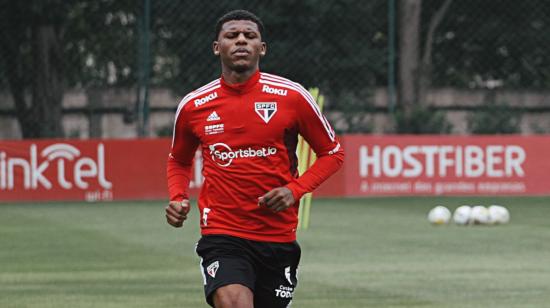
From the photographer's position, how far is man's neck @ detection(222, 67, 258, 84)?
7.34 meters

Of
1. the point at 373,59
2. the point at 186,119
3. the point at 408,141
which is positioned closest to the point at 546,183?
the point at 408,141

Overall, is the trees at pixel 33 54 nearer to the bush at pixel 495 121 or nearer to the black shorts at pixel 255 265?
the bush at pixel 495 121

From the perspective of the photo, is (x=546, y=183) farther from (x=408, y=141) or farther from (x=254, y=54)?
(x=254, y=54)

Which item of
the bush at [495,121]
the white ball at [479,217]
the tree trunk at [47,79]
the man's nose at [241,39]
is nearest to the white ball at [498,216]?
the white ball at [479,217]

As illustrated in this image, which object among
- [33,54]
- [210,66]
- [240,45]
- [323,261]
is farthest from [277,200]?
[33,54]

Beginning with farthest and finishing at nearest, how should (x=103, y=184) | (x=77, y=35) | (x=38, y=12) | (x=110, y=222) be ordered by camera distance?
(x=77, y=35), (x=38, y=12), (x=103, y=184), (x=110, y=222)

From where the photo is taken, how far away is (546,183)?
1148 inches

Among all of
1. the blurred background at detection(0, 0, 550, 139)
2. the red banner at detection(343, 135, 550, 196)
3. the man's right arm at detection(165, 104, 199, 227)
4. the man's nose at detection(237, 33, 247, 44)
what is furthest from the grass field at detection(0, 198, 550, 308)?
the blurred background at detection(0, 0, 550, 139)

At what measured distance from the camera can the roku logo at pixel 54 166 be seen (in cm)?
2797

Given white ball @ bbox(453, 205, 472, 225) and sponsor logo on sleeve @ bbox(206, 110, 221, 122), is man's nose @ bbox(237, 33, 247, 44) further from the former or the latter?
white ball @ bbox(453, 205, 472, 225)

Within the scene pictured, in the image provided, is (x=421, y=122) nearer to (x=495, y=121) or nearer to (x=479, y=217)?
(x=495, y=121)

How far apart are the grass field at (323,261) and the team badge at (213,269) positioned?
4460mm

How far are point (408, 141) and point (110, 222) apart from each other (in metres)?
8.73

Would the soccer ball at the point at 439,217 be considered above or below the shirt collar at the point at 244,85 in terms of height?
below
